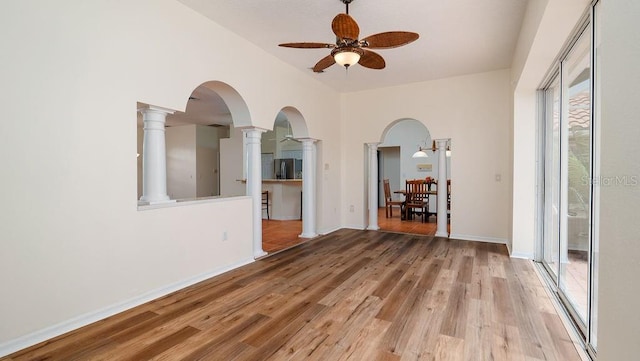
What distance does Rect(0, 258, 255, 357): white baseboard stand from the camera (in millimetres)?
2021

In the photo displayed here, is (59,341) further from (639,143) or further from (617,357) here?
(639,143)

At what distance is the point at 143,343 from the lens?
210 centimetres

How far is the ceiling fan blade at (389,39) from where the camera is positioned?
2.60 m

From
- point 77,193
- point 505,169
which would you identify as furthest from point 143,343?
point 505,169

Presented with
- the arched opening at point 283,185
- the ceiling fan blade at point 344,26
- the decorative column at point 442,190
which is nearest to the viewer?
the ceiling fan blade at point 344,26

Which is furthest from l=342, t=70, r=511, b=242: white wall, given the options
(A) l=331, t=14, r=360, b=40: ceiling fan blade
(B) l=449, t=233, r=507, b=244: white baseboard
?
(A) l=331, t=14, r=360, b=40: ceiling fan blade

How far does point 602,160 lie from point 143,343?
277cm

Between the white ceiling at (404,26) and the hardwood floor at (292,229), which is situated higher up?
the white ceiling at (404,26)

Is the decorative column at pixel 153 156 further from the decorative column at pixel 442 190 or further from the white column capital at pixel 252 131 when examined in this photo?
the decorative column at pixel 442 190

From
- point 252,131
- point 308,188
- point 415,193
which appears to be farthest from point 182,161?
point 415,193

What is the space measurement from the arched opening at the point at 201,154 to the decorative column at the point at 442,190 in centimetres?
501

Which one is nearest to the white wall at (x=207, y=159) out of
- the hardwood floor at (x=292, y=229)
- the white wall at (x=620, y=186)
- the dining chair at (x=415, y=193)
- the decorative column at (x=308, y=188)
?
the hardwood floor at (x=292, y=229)

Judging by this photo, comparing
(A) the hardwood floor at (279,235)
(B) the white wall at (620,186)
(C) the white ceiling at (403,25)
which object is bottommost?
(A) the hardwood floor at (279,235)

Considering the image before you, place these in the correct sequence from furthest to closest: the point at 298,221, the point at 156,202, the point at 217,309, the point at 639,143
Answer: the point at 298,221
the point at 156,202
the point at 217,309
the point at 639,143
